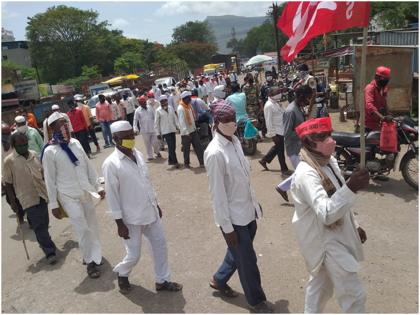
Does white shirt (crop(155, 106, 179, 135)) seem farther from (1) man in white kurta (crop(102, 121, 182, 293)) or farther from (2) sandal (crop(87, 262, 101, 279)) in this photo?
(1) man in white kurta (crop(102, 121, 182, 293))

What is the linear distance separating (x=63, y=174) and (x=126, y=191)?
1180 millimetres

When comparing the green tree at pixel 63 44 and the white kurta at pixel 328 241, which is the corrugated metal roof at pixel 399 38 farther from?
the green tree at pixel 63 44

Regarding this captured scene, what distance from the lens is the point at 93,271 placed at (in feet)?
16.1

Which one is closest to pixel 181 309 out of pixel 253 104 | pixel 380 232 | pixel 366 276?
pixel 366 276

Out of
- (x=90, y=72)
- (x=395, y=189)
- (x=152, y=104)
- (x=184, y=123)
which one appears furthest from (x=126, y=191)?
(x=90, y=72)

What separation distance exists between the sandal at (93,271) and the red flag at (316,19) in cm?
331

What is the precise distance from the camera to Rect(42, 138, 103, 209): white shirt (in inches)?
190

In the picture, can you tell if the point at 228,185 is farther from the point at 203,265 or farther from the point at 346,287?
the point at 203,265

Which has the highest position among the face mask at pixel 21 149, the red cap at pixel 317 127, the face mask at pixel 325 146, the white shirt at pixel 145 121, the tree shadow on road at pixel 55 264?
the red cap at pixel 317 127

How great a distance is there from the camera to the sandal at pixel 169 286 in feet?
14.2

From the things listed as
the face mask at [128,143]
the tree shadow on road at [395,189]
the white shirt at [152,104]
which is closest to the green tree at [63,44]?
the white shirt at [152,104]

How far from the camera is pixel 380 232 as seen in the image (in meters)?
5.09

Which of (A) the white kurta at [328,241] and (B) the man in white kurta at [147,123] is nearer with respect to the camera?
(A) the white kurta at [328,241]

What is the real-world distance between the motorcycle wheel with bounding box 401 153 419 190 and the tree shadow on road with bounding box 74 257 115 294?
4.55 m
